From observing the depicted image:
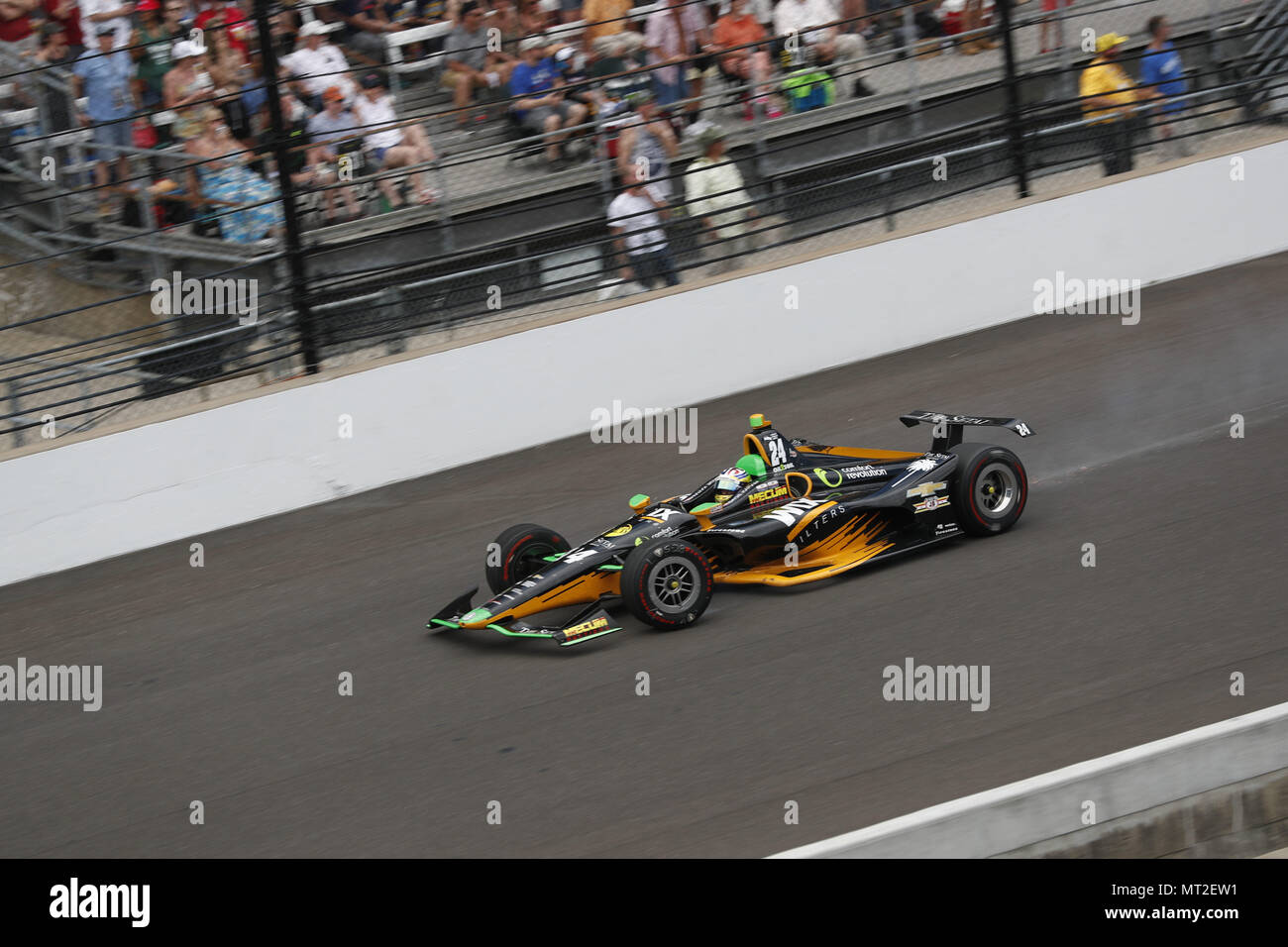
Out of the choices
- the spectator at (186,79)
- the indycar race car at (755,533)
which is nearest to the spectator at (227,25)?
the spectator at (186,79)

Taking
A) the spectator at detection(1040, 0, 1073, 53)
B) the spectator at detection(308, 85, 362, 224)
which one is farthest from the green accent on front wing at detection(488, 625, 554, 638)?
the spectator at detection(1040, 0, 1073, 53)

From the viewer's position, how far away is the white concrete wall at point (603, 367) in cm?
957

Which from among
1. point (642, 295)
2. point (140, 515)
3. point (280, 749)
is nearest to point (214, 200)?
point (140, 515)

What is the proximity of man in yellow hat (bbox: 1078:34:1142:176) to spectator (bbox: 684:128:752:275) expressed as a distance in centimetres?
296

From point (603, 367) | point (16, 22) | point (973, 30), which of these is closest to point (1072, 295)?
point (973, 30)

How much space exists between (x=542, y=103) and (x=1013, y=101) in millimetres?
3863

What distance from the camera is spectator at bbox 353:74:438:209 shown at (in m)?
11.2

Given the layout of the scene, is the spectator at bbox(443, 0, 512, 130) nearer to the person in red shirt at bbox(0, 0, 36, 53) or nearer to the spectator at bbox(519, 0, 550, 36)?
the spectator at bbox(519, 0, 550, 36)

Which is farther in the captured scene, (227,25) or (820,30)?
(820,30)

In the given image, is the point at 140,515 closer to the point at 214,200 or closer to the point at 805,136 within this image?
the point at 214,200

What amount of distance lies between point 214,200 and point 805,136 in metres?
5.03

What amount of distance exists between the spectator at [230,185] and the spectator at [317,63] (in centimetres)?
88

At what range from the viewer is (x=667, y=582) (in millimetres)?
6715

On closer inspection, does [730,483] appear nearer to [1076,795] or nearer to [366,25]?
[1076,795]
